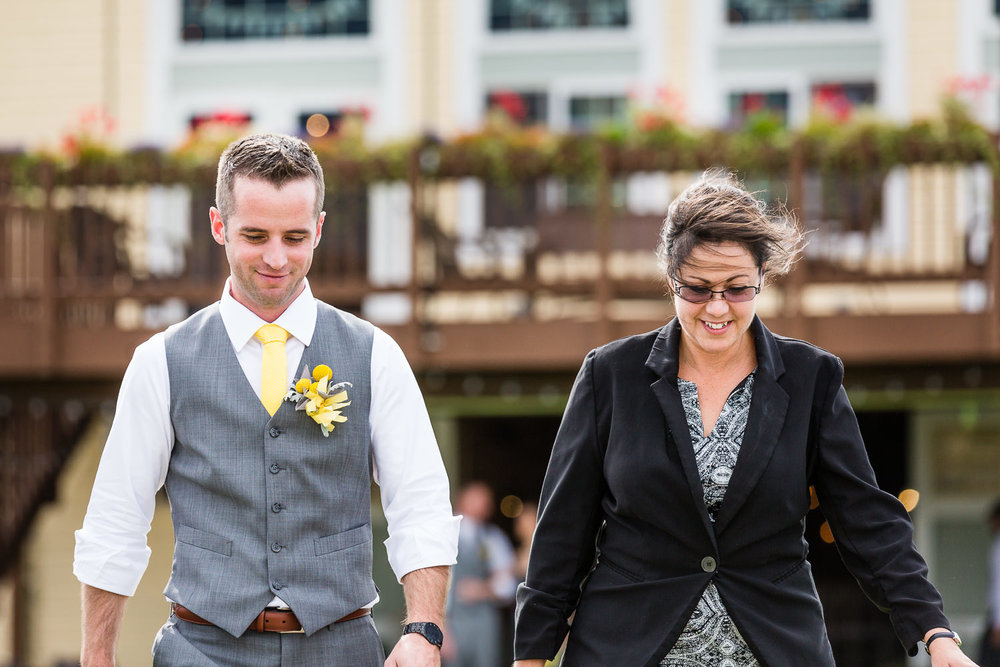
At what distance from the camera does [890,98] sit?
12438 mm

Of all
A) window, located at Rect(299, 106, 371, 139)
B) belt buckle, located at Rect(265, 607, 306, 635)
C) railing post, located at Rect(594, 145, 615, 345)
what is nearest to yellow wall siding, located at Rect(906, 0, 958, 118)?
railing post, located at Rect(594, 145, 615, 345)

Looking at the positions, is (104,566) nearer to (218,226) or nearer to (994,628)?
(218,226)

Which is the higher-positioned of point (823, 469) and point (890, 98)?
point (890, 98)

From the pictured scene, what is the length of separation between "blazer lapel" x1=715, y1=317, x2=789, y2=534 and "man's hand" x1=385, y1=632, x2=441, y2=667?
737 mm

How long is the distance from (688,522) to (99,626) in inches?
55.4

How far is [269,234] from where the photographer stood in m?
3.24

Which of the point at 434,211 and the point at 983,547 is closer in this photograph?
the point at 434,211

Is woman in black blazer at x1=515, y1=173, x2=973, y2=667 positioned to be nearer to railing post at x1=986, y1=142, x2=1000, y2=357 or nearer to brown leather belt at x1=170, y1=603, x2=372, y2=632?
brown leather belt at x1=170, y1=603, x2=372, y2=632

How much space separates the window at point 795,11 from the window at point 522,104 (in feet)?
6.20

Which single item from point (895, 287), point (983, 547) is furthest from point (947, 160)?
point (983, 547)

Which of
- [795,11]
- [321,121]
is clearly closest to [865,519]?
[795,11]

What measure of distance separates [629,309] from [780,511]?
8769 millimetres

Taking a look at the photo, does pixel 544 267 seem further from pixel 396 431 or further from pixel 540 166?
pixel 396 431

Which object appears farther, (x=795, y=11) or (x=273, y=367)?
(x=795, y=11)
